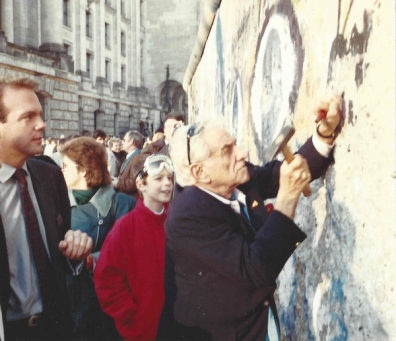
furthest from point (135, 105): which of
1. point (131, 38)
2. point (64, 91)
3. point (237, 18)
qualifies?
point (237, 18)

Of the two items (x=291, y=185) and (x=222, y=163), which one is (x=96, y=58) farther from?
(x=291, y=185)

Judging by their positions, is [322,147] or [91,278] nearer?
[322,147]

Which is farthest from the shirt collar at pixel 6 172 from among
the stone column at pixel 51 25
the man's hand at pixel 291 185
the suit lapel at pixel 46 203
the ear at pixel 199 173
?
the stone column at pixel 51 25

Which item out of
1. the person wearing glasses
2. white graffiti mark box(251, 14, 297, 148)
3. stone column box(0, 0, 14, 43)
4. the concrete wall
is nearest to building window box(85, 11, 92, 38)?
stone column box(0, 0, 14, 43)

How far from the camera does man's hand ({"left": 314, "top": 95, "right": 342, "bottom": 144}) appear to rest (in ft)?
5.23

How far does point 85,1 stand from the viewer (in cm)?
2534

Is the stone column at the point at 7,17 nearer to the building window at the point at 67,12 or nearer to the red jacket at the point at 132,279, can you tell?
the building window at the point at 67,12

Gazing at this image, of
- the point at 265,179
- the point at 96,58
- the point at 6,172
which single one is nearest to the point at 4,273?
the point at 6,172

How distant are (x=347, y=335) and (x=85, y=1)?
26482 millimetres

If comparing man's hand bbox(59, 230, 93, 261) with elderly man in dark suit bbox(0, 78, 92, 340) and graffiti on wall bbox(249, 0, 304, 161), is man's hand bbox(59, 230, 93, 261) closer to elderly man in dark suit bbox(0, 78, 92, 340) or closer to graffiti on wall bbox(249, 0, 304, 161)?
elderly man in dark suit bbox(0, 78, 92, 340)

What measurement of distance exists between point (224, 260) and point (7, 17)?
1858 cm

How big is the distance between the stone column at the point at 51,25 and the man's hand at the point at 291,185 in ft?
65.0

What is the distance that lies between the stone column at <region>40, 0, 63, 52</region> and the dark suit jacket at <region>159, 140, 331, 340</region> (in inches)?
773

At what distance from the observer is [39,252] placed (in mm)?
2121
